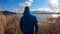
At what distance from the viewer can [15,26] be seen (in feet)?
13.9

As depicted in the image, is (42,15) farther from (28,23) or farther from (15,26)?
(28,23)

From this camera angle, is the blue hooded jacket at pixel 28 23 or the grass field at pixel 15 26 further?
the grass field at pixel 15 26

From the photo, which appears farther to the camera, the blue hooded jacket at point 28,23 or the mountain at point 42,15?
the mountain at point 42,15

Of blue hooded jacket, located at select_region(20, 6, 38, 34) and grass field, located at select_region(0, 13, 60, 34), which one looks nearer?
blue hooded jacket, located at select_region(20, 6, 38, 34)

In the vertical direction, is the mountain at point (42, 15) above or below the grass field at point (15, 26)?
above

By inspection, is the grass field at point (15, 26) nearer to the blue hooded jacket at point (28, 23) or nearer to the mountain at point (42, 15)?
the mountain at point (42, 15)

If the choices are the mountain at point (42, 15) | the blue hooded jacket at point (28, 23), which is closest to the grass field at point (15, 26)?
the mountain at point (42, 15)

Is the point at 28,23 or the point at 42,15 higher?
the point at 42,15

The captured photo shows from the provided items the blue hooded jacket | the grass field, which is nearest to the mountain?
the grass field

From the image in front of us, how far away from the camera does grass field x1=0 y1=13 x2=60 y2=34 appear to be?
4145 millimetres

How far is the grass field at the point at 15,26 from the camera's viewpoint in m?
4.14

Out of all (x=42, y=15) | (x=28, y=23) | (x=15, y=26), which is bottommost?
(x=15, y=26)

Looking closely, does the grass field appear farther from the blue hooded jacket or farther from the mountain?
the blue hooded jacket

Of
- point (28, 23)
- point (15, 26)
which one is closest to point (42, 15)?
point (15, 26)
